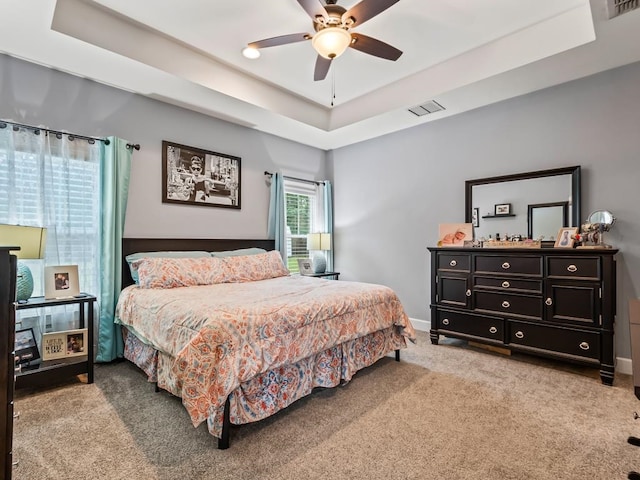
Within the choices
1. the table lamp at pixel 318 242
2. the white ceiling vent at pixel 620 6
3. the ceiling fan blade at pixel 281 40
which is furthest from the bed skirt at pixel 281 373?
the white ceiling vent at pixel 620 6

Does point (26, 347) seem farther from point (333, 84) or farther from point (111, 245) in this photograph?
point (333, 84)

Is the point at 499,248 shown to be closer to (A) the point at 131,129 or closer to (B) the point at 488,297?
(B) the point at 488,297

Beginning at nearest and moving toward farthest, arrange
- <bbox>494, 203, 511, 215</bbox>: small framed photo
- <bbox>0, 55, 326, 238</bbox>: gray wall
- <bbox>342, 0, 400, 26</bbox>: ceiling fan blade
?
<bbox>342, 0, 400, 26</bbox>: ceiling fan blade → <bbox>0, 55, 326, 238</bbox>: gray wall → <bbox>494, 203, 511, 215</bbox>: small framed photo

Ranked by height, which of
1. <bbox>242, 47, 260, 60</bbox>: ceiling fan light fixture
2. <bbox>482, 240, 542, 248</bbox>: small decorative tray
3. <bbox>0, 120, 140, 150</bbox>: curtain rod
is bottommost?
<bbox>482, 240, 542, 248</bbox>: small decorative tray

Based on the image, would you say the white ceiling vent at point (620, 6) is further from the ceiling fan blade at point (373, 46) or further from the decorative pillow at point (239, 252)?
the decorative pillow at point (239, 252)

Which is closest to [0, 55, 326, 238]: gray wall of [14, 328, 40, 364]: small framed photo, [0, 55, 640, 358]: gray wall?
[0, 55, 640, 358]: gray wall

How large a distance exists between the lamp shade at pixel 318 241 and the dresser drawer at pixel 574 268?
273 centimetres

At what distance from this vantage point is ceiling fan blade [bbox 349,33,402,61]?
2350 mm

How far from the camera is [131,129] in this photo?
338 centimetres

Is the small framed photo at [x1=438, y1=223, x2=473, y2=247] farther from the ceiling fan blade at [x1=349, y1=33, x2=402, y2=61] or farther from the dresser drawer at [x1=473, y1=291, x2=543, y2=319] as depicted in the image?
the ceiling fan blade at [x1=349, y1=33, x2=402, y2=61]

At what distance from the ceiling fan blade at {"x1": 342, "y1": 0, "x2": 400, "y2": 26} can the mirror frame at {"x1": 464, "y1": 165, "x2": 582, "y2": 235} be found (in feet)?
7.59

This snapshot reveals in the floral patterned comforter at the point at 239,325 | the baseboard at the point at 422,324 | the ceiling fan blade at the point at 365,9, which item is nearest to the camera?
the floral patterned comforter at the point at 239,325

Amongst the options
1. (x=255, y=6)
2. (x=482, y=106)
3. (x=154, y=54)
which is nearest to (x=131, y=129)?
(x=154, y=54)

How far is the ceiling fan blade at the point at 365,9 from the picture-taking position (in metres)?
2.03
